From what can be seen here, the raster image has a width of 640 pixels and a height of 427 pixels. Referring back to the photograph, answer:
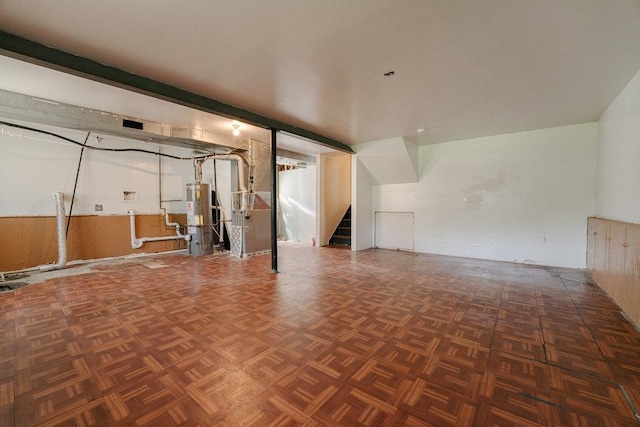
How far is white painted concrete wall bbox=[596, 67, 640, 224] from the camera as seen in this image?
8.76 feet

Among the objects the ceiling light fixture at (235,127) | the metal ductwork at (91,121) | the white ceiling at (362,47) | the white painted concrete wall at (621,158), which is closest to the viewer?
the white ceiling at (362,47)

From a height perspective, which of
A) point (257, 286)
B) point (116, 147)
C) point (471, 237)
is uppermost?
point (116, 147)

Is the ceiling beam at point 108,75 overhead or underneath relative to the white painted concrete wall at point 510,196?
overhead

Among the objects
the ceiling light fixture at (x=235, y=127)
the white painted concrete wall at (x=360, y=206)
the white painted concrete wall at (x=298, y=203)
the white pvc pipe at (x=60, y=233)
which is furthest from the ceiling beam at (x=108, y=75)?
the white painted concrete wall at (x=298, y=203)

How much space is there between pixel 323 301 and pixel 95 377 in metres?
1.93

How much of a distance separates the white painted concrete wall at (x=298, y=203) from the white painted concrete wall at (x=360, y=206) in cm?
143

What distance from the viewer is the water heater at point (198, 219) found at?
568 cm

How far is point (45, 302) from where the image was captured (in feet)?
9.44

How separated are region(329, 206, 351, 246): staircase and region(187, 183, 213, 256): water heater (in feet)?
10.8

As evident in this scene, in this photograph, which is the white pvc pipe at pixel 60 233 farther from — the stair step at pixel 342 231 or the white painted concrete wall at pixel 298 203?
the stair step at pixel 342 231

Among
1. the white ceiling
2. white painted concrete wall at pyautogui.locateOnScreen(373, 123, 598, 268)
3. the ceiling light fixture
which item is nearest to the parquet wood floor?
white painted concrete wall at pyautogui.locateOnScreen(373, 123, 598, 268)

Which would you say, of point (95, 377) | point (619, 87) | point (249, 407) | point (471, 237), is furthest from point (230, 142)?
point (619, 87)

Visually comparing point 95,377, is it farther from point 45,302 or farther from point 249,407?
point 45,302

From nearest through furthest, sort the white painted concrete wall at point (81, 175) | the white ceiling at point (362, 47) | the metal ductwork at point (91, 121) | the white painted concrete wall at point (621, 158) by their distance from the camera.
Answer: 1. the white ceiling at point (362, 47)
2. the white painted concrete wall at point (621, 158)
3. the metal ductwork at point (91, 121)
4. the white painted concrete wall at point (81, 175)
